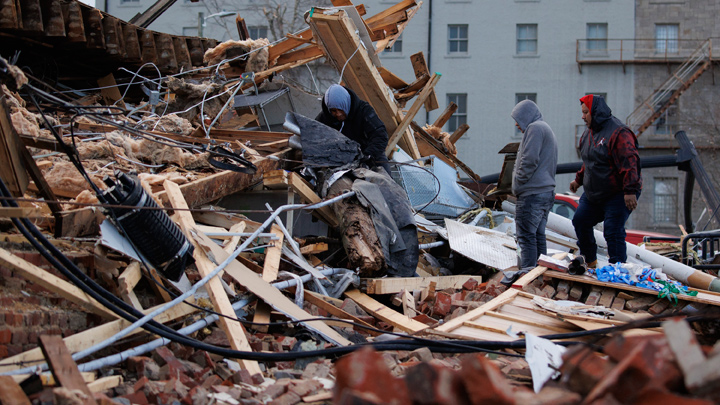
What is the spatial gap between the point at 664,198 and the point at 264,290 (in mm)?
25046

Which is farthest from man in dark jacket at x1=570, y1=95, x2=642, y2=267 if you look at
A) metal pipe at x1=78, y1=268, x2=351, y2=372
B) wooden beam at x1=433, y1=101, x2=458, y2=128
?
wooden beam at x1=433, y1=101, x2=458, y2=128

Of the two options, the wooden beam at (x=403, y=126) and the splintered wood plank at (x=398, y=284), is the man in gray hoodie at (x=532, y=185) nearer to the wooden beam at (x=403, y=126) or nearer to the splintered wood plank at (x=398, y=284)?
the splintered wood plank at (x=398, y=284)

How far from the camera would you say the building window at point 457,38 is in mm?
26566

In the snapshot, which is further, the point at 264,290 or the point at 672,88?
the point at 672,88

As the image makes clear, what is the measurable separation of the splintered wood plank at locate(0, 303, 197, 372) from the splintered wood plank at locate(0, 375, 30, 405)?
289 millimetres

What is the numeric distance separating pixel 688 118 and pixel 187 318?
26970 mm

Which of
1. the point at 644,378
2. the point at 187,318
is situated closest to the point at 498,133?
the point at 187,318

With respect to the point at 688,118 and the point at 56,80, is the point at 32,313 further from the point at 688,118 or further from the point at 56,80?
the point at 688,118

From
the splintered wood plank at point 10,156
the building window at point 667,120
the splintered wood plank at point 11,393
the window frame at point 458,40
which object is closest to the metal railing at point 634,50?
the building window at point 667,120

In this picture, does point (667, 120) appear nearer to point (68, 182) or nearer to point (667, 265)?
point (667, 265)

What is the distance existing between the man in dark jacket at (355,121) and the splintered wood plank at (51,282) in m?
3.39

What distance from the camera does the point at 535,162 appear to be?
5777mm

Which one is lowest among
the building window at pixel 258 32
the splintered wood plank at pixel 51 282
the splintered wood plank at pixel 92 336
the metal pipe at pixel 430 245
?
the metal pipe at pixel 430 245

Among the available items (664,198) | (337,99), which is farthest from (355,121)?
(664,198)
